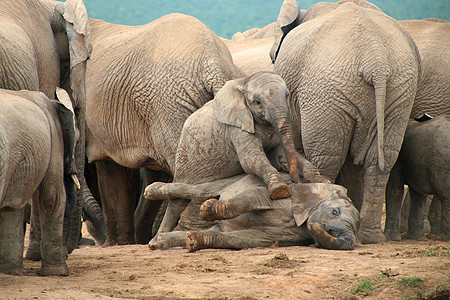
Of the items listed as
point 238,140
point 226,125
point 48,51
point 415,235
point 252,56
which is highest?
point 252,56

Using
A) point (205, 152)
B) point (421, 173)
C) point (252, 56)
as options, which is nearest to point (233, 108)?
point (205, 152)

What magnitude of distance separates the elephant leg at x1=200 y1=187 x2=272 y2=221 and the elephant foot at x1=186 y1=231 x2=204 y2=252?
0.48 ft

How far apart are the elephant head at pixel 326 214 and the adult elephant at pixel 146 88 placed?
149 cm

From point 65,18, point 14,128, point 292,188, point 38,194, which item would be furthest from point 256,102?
point 14,128

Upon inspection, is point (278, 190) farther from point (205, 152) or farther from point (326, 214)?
point (205, 152)

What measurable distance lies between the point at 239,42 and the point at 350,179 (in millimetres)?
2857

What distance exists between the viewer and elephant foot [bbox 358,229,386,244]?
205 inches

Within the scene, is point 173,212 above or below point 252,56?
below

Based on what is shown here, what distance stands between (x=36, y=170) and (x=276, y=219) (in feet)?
6.00

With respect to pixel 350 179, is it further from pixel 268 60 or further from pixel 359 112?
pixel 268 60

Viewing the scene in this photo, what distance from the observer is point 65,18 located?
5047mm

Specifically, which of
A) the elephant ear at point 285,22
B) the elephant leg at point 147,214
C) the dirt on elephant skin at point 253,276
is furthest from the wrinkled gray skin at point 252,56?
the dirt on elephant skin at point 253,276

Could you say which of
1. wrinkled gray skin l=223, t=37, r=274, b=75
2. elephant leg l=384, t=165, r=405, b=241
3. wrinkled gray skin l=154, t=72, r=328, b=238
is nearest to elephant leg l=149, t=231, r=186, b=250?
wrinkled gray skin l=154, t=72, r=328, b=238

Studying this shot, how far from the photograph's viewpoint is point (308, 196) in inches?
184
